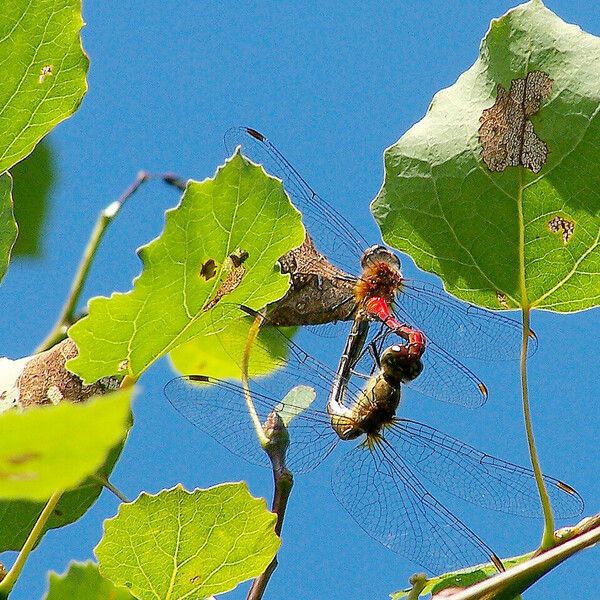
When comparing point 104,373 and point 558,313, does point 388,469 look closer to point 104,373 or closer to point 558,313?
point 558,313

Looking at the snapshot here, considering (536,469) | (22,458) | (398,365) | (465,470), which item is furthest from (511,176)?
(22,458)

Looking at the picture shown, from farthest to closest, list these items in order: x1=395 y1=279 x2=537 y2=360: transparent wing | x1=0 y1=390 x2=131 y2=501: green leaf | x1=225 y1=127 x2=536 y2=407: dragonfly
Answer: x1=395 y1=279 x2=537 y2=360: transparent wing, x1=225 y1=127 x2=536 y2=407: dragonfly, x1=0 y1=390 x2=131 y2=501: green leaf

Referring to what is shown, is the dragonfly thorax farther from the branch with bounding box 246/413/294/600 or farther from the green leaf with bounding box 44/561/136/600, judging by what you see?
the green leaf with bounding box 44/561/136/600

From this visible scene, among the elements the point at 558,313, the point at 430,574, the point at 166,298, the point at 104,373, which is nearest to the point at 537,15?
the point at 558,313

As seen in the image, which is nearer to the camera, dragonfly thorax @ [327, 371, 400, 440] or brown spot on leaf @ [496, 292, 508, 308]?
brown spot on leaf @ [496, 292, 508, 308]

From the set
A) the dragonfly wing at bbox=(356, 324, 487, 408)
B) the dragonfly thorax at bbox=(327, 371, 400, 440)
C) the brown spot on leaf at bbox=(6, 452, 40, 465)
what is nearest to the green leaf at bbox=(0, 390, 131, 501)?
the brown spot on leaf at bbox=(6, 452, 40, 465)

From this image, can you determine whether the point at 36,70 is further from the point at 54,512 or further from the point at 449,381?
the point at 449,381

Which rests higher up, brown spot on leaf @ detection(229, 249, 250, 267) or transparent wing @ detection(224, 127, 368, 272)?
brown spot on leaf @ detection(229, 249, 250, 267)

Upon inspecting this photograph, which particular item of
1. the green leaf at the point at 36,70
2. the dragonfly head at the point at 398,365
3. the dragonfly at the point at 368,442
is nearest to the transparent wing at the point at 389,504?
the dragonfly at the point at 368,442
